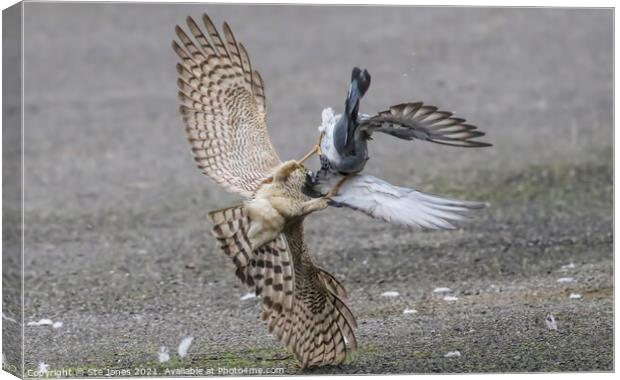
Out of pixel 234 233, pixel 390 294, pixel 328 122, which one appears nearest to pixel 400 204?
pixel 328 122

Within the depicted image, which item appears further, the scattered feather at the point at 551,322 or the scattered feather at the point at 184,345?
the scattered feather at the point at 551,322

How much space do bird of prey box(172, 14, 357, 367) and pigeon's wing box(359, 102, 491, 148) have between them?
0.31 m

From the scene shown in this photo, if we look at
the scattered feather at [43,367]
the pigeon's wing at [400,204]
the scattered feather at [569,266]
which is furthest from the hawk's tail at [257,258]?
the scattered feather at [569,266]

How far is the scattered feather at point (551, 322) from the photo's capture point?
14.4ft

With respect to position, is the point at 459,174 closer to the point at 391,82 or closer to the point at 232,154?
the point at 391,82

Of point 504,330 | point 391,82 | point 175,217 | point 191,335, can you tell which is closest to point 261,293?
point 191,335

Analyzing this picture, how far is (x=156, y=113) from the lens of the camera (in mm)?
7348

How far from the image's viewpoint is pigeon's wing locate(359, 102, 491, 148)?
145 inches

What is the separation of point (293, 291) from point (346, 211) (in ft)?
6.83

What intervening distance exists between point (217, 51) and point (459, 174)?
7.75 ft

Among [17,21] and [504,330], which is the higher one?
[17,21]

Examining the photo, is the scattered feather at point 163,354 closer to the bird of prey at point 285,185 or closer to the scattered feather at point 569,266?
the bird of prey at point 285,185

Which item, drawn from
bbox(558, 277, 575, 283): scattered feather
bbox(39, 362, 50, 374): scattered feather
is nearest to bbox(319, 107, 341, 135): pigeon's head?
bbox(39, 362, 50, 374): scattered feather

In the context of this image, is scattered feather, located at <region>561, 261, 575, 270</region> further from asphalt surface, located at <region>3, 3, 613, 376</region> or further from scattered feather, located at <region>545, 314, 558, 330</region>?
scattered feather, located at <region>545, 314, 558, 330</region>
